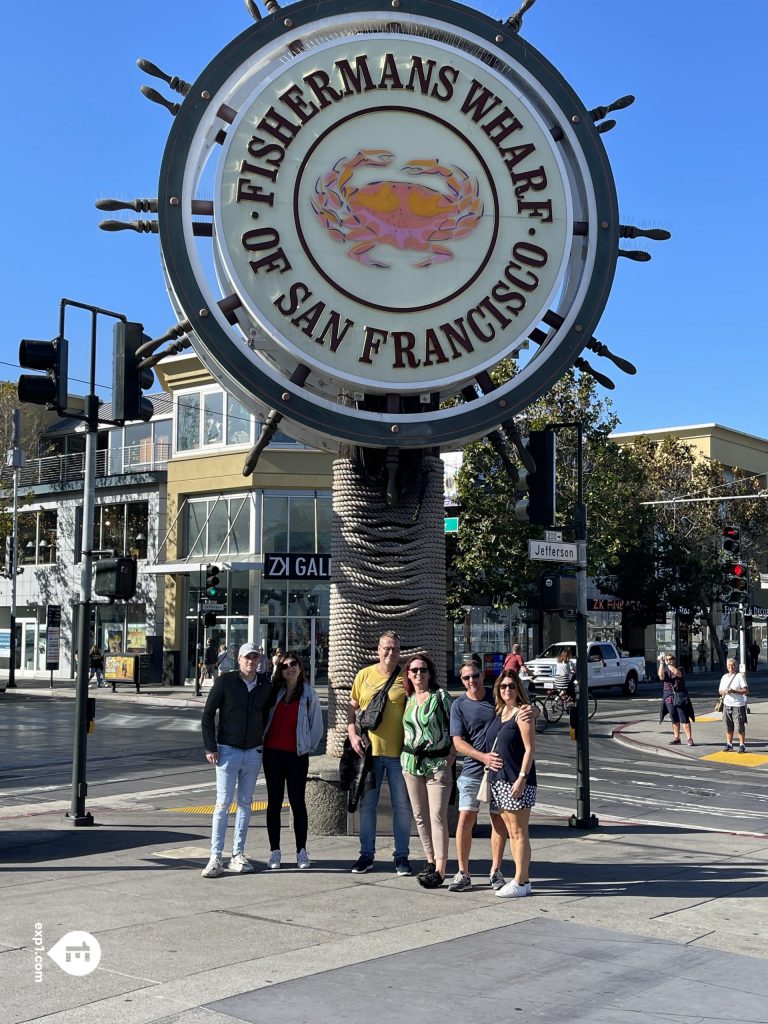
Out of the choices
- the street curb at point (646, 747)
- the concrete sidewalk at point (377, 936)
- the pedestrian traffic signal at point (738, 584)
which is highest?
the pedestrian traffic signal at point (738, 584)

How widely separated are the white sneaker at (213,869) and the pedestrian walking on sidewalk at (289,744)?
1.70 feet

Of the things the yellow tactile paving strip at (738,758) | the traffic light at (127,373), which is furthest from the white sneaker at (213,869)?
the yellow tactile paving strip at (738,758)

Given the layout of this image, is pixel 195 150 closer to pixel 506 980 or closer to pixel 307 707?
pixel 307 707

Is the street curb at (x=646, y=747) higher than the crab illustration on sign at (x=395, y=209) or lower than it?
lower

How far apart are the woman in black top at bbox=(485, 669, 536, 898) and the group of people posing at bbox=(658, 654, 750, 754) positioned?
13.4 metres

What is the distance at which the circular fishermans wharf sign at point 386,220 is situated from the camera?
10.8 metres

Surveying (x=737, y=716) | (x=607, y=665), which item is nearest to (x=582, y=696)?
(x=737, y=716)

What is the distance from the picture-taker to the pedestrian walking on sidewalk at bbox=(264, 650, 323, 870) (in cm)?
962

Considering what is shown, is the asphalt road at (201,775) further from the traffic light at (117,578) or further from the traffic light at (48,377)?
the traffic light at (48,377)

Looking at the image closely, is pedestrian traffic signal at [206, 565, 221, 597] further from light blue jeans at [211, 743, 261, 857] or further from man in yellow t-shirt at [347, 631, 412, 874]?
man in yellow t-shirt at [347, 631, 412, 874]

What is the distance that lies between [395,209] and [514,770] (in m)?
5.52

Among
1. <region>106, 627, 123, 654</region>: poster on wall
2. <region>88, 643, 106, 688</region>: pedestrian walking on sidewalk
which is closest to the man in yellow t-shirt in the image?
<region>88, 643, 106, 688</region>: pedestrian walking on sidewalk

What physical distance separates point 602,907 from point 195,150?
24.6 feet

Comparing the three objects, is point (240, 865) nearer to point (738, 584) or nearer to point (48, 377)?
point (48, 377)
